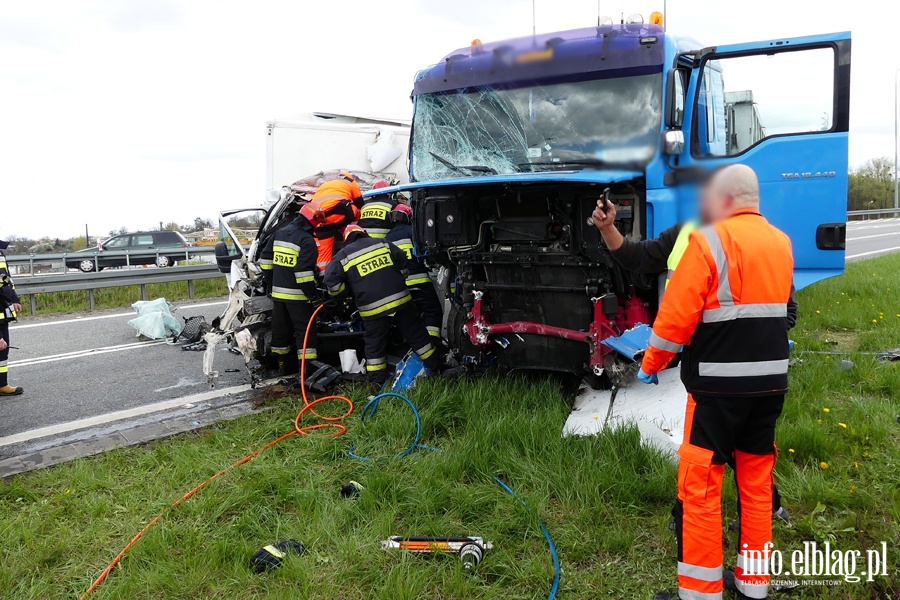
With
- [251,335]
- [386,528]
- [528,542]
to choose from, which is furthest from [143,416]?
[528,542]

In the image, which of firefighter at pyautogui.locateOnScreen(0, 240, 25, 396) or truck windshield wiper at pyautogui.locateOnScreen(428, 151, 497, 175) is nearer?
truck windshield wiper at pyautogui.locateOnScreen(428, 151, 497, 175)

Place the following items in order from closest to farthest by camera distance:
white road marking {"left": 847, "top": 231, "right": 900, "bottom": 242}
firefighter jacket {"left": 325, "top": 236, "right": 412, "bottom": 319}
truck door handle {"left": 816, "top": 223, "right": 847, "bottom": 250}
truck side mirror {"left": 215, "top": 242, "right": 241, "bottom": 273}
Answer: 1. truck door handle {"left": 816, "top": 223, "right": 847, "bottom": 250}
2. firefighter jacket {"left": 325, "top": 236, "right": 412, "bottom": 319}
3. truck side mirror {"left": 215, "top": 242, "right": 241, "bottom": 273}
4. white road marking {"left": 847, "top": 231, "right": 900, "bottom": 242}

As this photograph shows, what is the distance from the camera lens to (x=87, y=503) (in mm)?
3469

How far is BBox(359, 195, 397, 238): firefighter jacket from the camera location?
5926 mm

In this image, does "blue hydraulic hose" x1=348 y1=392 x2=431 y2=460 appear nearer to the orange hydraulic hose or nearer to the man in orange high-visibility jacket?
the orange hydraulic hose

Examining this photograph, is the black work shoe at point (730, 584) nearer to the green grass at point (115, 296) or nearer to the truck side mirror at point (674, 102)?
the truck side mirror at point (674, 102)

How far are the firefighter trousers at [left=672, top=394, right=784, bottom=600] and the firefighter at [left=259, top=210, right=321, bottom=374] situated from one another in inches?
143

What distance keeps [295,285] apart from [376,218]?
0.93 metres

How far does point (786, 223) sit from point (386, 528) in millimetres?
3371

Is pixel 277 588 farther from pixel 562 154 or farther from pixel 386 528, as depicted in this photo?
pixel 562 154

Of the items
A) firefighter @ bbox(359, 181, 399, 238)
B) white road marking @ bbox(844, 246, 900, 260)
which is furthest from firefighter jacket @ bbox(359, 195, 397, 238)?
white road marking @ bbox(844, 246, 900, 260)

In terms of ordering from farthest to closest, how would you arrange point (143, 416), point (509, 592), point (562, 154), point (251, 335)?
point (251, 335) < point (143, 416) < point (562, 154) < point (509, 592)

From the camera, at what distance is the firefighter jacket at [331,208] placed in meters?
5.75

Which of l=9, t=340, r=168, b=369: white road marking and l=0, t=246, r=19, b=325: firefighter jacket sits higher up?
l=0, t=246, r=19, b=325: firefighter jacket
